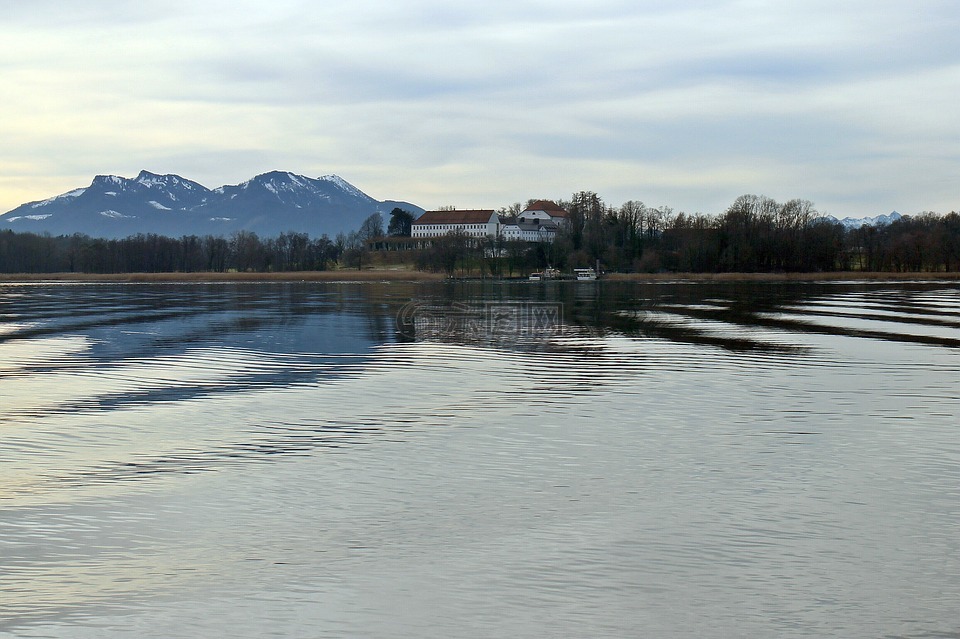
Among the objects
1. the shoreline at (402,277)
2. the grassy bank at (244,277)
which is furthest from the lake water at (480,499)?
the grassy bank at (244,277)

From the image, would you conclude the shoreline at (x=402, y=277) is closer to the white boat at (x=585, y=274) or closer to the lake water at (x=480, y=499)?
the white boat at (x=585, y=274)

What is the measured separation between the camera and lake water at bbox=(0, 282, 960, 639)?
25.1 feet

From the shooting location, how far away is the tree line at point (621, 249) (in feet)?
396

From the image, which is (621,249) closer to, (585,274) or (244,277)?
(585,274)

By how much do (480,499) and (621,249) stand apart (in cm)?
12893

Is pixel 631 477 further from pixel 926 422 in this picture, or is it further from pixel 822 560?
pixel 926 422

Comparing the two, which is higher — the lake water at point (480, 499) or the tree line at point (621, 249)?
the tree line at point (621, 249)

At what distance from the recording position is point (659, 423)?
51.2ft

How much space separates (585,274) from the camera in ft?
421

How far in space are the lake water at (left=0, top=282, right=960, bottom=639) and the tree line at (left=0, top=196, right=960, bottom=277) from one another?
10102 centimetres

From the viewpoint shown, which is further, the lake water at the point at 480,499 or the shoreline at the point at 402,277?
the shoreline at the point at 402,277

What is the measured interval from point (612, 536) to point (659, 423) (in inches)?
251

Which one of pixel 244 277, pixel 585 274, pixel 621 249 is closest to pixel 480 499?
pixel 585 274

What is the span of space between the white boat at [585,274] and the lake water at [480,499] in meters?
101
